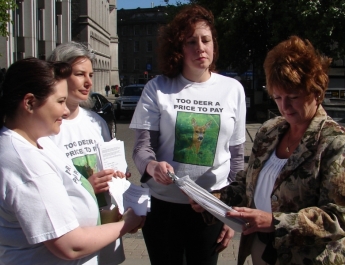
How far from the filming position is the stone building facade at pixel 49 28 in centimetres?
2157

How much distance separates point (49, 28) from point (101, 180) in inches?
1002

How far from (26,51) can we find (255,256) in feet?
75.2

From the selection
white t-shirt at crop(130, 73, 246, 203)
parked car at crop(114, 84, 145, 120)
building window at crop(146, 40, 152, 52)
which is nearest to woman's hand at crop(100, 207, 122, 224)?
white t-shirt at crop(130, 73, 246, 203)

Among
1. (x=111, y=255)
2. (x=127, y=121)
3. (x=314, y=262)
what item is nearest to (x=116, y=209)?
(x=111, y=255)

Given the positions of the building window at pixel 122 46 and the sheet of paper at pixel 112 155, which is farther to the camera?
the building window at pixel 122 46

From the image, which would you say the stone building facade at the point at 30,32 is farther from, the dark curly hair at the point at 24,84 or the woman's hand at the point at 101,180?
the dark curly hair at the point at 24,84

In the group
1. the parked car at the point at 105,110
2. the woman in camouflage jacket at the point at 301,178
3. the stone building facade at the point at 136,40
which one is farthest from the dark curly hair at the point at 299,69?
the stone building facade at the point at 136,40

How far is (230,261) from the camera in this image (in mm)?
4418

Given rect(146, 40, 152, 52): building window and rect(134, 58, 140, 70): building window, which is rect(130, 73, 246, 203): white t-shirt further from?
rect(134, 58, 140, 70): building window

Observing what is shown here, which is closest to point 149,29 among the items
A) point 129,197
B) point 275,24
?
point 275,24

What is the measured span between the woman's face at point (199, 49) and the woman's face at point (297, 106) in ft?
2.05

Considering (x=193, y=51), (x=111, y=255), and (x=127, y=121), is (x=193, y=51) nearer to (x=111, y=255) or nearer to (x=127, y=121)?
(x=111, y=255)

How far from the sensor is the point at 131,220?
2113 millimetres

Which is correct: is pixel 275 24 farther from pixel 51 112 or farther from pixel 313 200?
pixel 51 112
